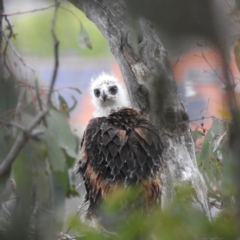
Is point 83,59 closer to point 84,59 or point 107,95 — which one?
point 84,59

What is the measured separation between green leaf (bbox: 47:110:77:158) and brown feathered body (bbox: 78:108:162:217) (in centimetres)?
16

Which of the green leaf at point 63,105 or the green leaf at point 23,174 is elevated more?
the green leaf at point 63,105

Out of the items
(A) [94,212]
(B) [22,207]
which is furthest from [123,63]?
(B) [22,207]

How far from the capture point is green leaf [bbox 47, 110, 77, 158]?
201 centimetres

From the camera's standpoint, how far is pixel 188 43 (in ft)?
2.72

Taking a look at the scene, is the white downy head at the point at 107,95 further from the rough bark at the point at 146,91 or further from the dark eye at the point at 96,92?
the rough bark at the point at 146,91

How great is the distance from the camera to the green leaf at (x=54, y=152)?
1802 millimetres

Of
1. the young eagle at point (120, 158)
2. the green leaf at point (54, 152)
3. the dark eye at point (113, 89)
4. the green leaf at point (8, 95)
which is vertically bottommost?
the young eagle at point (120, 158)

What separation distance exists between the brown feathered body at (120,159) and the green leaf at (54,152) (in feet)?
0.94

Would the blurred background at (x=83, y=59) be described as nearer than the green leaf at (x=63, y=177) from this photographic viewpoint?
Yes

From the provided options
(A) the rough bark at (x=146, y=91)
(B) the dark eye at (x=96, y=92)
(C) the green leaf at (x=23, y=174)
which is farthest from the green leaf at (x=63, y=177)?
(B) the dark eye at (x=96, y=92)

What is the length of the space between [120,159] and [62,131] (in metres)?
0.27

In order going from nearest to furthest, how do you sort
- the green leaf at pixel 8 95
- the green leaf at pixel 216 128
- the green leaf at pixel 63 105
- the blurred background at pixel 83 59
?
1. the blurred background at pixel 83 59
2. the green leaf at pixel 8 95
3. the green leaf at pixel 216 128
4. the green leaf at pixel 63 105

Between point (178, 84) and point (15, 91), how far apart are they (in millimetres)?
1077
